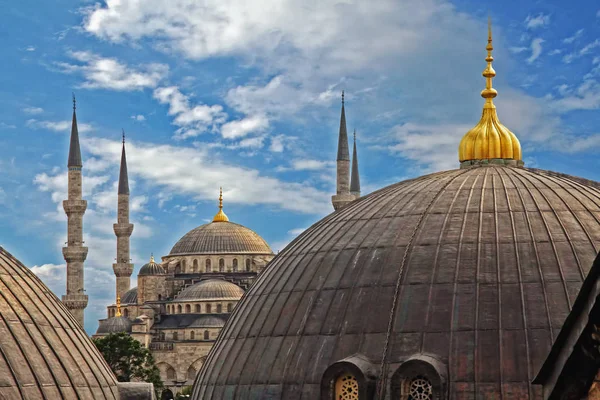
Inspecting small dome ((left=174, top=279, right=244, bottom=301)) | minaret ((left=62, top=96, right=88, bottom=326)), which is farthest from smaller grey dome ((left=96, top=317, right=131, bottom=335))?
minaret ((left=62, top=96, right=88, bottom=326))

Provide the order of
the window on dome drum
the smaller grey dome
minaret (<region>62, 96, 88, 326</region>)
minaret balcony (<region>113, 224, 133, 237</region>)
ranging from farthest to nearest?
minaret balcony (<region>113, 224, 133, 237</region>)
the smaller grey dome
minaret (<region>62, 96, 88, 326</region>)
the window on dome drum

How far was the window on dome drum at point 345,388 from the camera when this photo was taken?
17406 millimetres

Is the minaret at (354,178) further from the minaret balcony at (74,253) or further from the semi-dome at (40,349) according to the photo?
the semi-dome at (40,349)

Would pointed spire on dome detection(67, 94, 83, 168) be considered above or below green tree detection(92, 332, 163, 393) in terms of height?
above

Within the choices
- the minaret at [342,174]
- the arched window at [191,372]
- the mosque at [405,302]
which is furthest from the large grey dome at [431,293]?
the arched window at [191,372]

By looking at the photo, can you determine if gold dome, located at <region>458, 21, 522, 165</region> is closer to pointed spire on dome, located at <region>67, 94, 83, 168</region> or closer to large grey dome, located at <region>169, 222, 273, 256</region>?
pointed spire on dome, located at <region>67, 94, 83, 168</region>

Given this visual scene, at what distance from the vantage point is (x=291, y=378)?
18.2 meters

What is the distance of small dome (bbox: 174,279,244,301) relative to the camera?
110812 millimetres

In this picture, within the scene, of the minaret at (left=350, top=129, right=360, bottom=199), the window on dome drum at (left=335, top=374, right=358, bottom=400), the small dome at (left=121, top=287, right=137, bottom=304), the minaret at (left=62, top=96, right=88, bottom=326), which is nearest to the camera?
the window on dome drum at (left=335, top=374, right=358, bottom=400)

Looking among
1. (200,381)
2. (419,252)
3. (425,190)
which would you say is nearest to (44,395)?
(200,381)

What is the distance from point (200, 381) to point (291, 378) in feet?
9.82

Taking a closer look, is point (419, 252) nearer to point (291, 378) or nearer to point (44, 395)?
point (291, 378)

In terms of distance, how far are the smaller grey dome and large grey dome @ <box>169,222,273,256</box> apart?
720 inches

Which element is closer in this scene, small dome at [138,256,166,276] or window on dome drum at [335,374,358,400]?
window on dome drum at [335,374,358,400]
